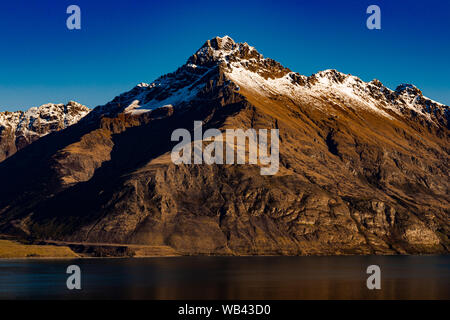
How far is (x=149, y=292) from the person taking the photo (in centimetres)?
18288
